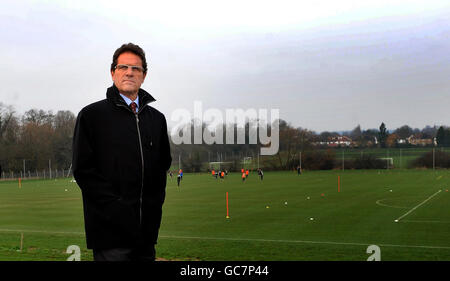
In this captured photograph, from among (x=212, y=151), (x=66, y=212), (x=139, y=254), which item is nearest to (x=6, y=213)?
(x=66, y=212)

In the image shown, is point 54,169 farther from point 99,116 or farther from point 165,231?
point 99,116

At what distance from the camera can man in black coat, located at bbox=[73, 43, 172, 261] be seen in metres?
3.37

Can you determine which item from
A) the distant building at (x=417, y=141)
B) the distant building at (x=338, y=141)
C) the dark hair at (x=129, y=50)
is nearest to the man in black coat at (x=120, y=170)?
the dark hair at (x=129, y=50)

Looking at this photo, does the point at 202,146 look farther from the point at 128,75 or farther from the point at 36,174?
the point at 128,75

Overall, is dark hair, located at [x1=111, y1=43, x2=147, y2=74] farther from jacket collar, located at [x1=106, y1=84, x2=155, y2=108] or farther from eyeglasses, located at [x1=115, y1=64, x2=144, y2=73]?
jacket collar, located at [x1=106, y1=84, x2=155, y2=108]

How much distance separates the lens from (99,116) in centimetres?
345

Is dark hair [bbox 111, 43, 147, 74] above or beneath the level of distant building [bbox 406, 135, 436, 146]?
beneath

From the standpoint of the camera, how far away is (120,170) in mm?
3406

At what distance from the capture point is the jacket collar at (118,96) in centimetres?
354

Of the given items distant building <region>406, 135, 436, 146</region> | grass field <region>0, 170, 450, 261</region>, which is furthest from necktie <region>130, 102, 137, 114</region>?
distant building <region>406, 135, 436, 146</region>

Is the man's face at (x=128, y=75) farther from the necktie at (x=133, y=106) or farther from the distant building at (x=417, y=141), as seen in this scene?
the distant building at (x=417, y=141)

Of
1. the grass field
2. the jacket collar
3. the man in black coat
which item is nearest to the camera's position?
the man in black coat

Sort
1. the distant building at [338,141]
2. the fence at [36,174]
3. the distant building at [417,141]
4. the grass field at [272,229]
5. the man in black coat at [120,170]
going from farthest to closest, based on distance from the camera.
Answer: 1. the distant building at [417,141]
2. the distant building at [338,141]
3. the fence at [36,174]
4. the grass field at [272,229]
5. the man in black coat at [120,170]

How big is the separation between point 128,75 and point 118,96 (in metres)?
0.16
